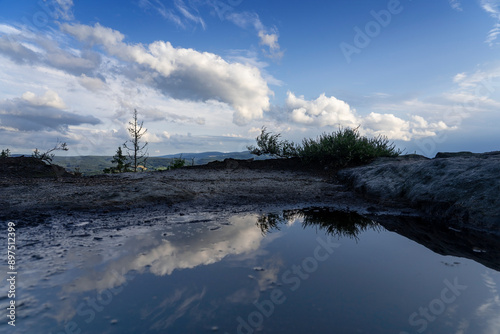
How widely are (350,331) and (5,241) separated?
4.01 meters

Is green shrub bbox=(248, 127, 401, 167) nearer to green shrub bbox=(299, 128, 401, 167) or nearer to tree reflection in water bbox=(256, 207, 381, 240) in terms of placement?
green shrub bbox=(299, 128, 401, 167)

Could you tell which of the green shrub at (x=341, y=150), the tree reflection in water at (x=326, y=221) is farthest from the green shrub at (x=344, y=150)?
the tree reflection in water at (x=326, y=221)

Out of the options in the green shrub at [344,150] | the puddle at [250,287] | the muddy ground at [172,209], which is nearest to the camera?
the puddle at [250,287]

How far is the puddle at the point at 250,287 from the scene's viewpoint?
5.74 feet

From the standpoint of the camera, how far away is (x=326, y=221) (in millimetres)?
4629

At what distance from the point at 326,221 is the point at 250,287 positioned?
2732 millimetres

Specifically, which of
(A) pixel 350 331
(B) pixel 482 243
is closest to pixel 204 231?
(A) pixel 350 331

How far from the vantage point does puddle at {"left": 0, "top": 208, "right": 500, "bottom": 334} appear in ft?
5.74

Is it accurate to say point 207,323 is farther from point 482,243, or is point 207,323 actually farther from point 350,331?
point 482,243

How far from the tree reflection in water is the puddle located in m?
0.39

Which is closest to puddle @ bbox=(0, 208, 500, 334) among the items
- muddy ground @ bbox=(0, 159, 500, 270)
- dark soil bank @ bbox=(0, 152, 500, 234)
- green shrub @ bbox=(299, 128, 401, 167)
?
muddy ground @ bbox=(0, 159, 500, 270)

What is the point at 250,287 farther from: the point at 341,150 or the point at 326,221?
the point at 341,150

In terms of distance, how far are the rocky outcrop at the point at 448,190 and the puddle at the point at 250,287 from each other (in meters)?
1.51

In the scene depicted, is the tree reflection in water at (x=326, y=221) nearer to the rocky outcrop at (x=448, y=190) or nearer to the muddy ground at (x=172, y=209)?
the muddy ground at (x=172, y=209)
